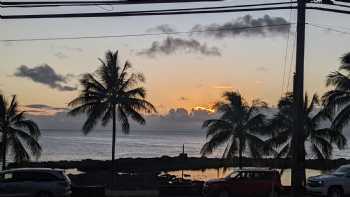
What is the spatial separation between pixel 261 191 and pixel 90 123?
72.5ft

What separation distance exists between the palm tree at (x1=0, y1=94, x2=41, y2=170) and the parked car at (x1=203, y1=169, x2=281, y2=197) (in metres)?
21.9

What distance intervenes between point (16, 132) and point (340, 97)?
81.3ft

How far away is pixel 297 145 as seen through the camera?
19.0 meters

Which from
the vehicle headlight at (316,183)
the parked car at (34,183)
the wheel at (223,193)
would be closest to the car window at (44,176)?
the parked car at (34,183)

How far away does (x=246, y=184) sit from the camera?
29312mm

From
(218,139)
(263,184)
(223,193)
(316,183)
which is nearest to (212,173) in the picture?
(218,139)

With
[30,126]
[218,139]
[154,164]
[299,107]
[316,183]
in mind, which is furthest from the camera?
[154,164]

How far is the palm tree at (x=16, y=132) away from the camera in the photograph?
47969 mm

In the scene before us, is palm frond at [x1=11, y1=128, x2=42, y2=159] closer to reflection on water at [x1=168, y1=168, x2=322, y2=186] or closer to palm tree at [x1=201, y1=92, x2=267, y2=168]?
palm tree at [x1=201, y1=92, x2=267, y2=168]

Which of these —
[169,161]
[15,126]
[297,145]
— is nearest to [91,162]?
[169,161]

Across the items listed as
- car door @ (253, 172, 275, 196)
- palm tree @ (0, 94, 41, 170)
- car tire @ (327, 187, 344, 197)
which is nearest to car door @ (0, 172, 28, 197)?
car door @ (253, 172, 275, 196)

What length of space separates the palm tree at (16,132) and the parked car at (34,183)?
793 inches

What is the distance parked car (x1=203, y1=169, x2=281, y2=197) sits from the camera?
2923cm

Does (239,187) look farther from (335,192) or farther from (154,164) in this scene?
(154,164)
